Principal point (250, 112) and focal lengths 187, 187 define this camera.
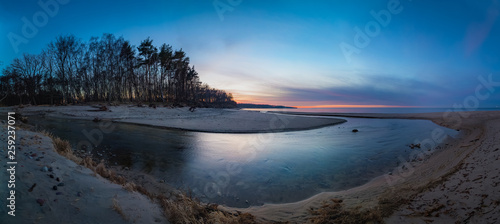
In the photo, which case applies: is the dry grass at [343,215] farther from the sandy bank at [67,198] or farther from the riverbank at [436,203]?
the sandy bank at [67,198]

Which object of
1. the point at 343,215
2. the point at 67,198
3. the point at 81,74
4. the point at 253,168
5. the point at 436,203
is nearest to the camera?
the point at 67,198

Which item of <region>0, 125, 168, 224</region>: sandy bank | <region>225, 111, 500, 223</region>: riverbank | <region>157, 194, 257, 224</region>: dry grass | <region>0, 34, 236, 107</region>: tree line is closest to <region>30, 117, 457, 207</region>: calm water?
<region>225, 111, 500, 223</region>: riverbank

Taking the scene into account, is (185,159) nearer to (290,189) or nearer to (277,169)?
(277,169)

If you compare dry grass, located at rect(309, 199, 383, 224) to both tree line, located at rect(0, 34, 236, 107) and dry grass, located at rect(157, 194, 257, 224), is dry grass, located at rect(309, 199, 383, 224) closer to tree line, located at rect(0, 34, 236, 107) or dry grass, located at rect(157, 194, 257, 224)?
dry grass, located at rect(157, 194, 257, 224)

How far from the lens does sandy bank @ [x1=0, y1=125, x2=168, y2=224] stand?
2.57 m

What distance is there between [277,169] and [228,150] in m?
3.76

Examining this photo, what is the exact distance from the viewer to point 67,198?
9.95 ft

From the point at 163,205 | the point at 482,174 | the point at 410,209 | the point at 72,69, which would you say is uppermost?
the point at 72,69

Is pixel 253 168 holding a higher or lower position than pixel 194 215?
lower

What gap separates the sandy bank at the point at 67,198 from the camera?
2.57 m

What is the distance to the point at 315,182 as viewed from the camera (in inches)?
250

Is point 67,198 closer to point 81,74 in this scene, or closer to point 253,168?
point 253,168

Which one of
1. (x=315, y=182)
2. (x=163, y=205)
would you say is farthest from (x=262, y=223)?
(x=315, y=182)

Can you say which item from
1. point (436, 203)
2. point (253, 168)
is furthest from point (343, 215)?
point (253, 168)
